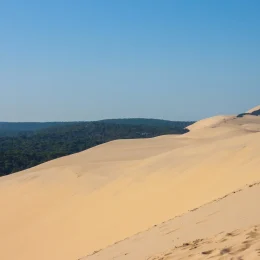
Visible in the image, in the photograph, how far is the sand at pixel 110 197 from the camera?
10.7 metres

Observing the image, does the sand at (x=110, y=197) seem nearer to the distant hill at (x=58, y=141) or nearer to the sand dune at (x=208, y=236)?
the sand dune at (x=208, y=236)

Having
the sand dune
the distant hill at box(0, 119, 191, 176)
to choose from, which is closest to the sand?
the sand dune

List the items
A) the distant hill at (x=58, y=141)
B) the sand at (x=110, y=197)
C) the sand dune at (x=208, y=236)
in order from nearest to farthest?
the sand dune at (x=208, y=236) → the sand at (x=110, y=197) → the distant hill at (x=58, y=141)

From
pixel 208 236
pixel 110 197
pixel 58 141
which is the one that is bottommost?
pixel 208 236

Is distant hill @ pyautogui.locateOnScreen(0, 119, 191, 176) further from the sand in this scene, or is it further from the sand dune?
the sand dune

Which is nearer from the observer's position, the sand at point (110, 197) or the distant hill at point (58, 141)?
the sand at point (110, 197)

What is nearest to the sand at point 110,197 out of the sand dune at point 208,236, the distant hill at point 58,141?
the sand dune at point 208,236

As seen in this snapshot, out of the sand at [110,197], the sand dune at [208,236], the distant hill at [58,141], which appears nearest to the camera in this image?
the sand dune at [208,236]

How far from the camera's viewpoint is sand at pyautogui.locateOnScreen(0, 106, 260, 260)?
1070 centimetres

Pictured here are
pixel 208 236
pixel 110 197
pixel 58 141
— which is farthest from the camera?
pixel 58 141

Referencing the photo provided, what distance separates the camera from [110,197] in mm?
14641

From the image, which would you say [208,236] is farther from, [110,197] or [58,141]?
[58,141]

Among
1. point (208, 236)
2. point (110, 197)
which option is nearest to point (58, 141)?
point (110, 197)

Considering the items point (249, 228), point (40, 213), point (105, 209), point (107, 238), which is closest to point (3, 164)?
point (40, 213)
